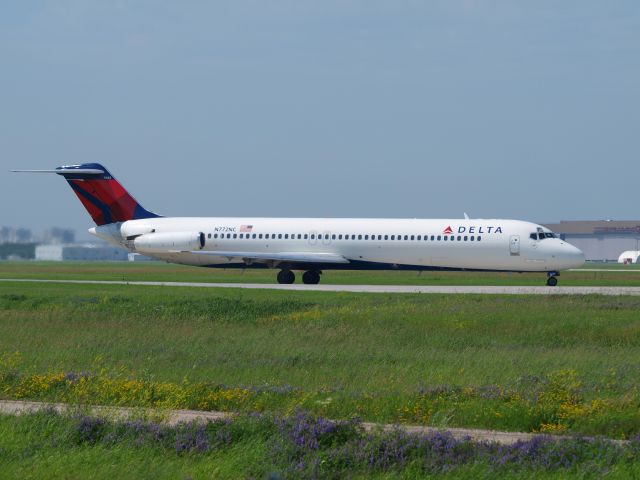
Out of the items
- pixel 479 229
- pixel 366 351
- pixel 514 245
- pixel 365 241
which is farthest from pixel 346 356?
pixel 365 241

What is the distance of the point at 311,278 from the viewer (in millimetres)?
52062

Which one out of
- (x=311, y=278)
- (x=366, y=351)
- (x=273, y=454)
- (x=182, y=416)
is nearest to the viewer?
(x=273, y=454)

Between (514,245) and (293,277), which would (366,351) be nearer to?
(514,245)

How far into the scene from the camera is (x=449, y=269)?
49594mm

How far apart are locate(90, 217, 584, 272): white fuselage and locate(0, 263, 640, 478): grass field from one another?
Result: 12.2m

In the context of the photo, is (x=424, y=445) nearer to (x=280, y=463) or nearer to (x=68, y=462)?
(x=280, y=463)

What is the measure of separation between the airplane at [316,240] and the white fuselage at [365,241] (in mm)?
46

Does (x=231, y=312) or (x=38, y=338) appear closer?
(x=38, y=338)

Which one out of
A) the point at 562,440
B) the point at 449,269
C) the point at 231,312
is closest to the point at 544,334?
the point at 231,312

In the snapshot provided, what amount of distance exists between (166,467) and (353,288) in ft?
113

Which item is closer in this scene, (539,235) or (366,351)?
(366,351)

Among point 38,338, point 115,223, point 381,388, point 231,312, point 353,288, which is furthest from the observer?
point 115,223

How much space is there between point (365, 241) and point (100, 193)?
48.1ft

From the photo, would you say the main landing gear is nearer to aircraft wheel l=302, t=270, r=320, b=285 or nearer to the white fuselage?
aircraft wheel l=302, t=270, r=320, b=285
